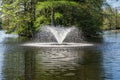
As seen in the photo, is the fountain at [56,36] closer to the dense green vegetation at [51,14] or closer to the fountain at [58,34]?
the fountain at [58,34]

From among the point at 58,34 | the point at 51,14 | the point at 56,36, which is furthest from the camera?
the point at 51,14

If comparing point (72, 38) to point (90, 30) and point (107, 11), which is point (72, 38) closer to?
point (90, 30)

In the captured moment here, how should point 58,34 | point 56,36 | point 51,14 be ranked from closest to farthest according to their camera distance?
1. point 56,36
2. point 58,34
3. point 51,14

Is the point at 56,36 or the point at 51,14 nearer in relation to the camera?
the point at 56,36

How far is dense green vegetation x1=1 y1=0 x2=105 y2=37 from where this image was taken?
5109 cm

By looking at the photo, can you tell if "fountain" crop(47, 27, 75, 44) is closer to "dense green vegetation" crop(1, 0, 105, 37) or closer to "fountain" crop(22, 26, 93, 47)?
"fountain" crop(22, 26, 93, 47)

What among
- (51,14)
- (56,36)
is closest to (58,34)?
(56,36)

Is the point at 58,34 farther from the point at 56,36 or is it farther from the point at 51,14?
the point at 51,14

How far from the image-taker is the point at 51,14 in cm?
5112

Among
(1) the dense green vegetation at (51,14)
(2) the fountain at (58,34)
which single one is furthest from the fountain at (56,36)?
(1) the dense green vegetation at (51,14)

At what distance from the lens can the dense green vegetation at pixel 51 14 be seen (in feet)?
168

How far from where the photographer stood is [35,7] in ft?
175

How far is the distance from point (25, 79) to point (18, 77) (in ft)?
1.88

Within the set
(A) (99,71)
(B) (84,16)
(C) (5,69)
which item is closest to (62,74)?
(A) (99,71)
